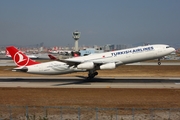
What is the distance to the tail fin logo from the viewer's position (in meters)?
50.2

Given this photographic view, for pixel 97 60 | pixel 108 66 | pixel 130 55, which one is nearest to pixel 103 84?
pixel 108 66

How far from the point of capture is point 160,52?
49.3m

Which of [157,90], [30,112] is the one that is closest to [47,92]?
[30,112]

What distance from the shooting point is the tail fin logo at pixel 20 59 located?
50219 millimetres

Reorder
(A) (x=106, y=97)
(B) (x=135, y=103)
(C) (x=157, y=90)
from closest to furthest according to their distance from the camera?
(B) (x=135, y=103), (A) (x=106, y=97), (C) (x=157, y=90)

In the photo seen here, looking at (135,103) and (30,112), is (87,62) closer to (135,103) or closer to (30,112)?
(135,103)

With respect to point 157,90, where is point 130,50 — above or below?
above

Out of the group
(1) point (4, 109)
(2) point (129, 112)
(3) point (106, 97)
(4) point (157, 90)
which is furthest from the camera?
(4) point (157, 90)

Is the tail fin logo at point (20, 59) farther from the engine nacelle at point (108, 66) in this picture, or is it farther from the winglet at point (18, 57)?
the engine nacelle at point (108, 66)

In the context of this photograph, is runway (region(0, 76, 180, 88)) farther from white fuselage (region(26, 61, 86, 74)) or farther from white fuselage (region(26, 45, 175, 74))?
white fuselage (region(26, 45, 175, 74))

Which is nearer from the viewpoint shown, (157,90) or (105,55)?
(157,90)

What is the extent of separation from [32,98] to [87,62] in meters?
15.3

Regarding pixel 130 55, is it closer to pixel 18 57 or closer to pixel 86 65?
pixel 86 65

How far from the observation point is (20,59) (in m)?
50.4
